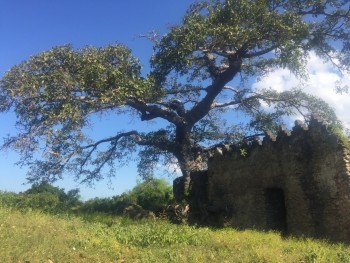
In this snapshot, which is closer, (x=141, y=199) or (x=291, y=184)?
(x=291, y=184)

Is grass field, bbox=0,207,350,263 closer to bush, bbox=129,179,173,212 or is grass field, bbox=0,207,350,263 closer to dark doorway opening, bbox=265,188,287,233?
dark doorway opening, bbox=265,188,287,233

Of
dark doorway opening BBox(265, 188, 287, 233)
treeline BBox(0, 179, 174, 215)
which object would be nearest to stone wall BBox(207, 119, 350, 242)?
dark doorway opening BBox(265, 188, 287, 233)

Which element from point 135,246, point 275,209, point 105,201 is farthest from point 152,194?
point 135,246

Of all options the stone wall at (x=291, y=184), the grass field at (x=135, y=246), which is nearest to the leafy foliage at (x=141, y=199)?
the stone wall at (x=291, y=184)

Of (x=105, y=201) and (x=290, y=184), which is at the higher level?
(x=290, y=184)

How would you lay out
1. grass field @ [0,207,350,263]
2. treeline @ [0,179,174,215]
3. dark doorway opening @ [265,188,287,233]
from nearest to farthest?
grass field @ [0,207,350,263], dark doorway opening @ [265,188,287,233], treeline @ [0,179,174,215]

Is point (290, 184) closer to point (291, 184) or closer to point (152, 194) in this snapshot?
point (291, 184)

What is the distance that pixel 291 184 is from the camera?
40.1 feet

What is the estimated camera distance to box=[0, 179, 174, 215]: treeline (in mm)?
14383

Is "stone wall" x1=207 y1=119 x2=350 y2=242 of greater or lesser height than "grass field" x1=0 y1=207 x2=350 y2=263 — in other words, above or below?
above

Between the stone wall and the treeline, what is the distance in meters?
3.47

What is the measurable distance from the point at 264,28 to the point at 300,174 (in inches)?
217

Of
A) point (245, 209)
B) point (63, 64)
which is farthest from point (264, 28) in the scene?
point (63, 64)

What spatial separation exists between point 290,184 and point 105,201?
37.0 ft
